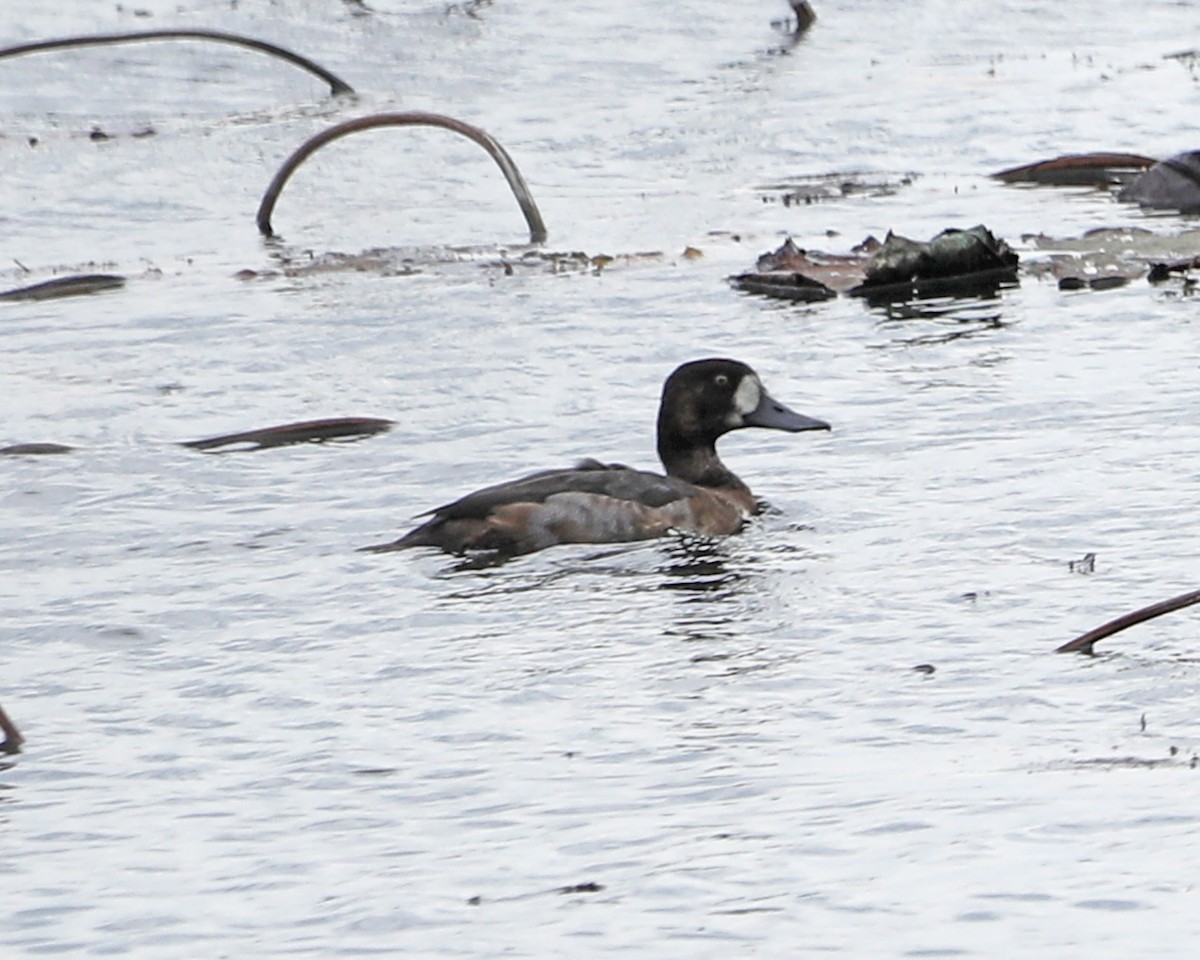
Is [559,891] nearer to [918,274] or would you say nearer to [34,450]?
[34,450]

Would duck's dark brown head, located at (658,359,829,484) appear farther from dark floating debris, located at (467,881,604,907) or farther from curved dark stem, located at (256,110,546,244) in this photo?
dark floating debris, located at (467,881,604,907)

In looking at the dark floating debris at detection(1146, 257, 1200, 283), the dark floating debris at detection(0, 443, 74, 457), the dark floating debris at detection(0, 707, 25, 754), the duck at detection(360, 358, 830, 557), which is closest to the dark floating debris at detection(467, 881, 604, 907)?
the dark floating debris at detection(0, 707, 25, 754)

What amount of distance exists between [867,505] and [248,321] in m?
5.03

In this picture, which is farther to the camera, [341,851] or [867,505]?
[867,505]

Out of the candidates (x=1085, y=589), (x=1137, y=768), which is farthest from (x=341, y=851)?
(x=1085, y=589)

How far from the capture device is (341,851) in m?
7.02

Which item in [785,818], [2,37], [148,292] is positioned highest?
[2,37]

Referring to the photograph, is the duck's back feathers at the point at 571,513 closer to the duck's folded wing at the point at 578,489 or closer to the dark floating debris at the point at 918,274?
the duck's folded wing at the point at 578,489

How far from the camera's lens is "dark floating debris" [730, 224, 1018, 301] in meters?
14.6

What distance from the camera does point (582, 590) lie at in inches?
384

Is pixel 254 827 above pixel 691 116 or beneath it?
beneath

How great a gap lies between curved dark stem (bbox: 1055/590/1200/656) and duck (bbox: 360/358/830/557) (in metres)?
2.20

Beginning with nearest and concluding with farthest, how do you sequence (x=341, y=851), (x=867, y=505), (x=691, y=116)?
(x=341, y=851)
(x=867, y=505)
(x=691, y=116)

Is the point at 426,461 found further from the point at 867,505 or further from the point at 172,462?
the point at 867,505
